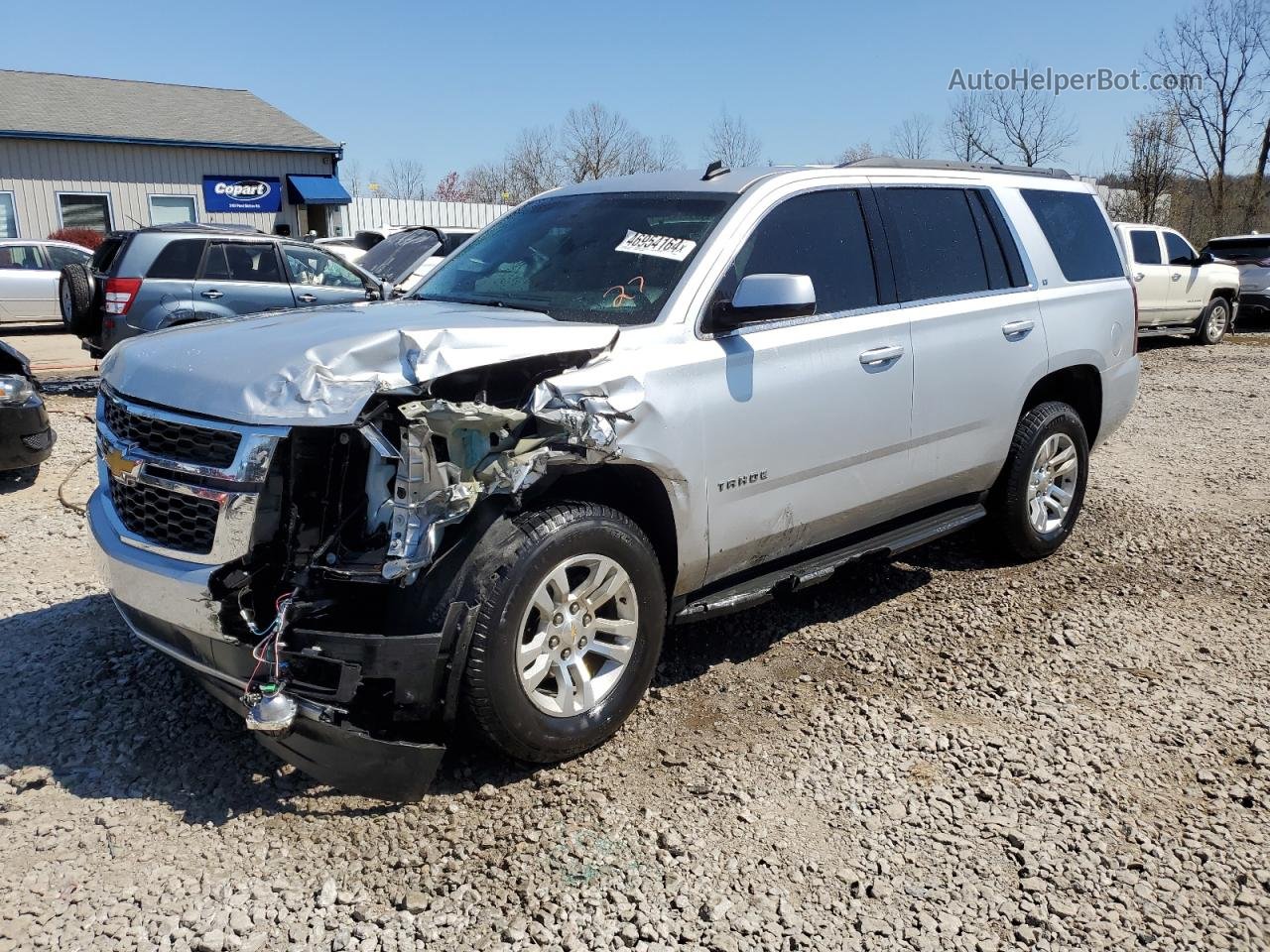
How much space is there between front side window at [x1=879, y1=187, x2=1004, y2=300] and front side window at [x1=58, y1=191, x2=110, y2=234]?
Answer: 27223mm

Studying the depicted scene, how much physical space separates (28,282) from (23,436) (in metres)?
13.5

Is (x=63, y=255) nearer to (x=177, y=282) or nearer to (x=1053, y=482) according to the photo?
Answer: (x=177, y=282)

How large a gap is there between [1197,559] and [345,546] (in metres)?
4.85

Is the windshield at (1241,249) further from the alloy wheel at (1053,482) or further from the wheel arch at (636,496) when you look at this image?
the wheel arch at (636,496)

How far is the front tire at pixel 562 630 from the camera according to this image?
2984 millimetres

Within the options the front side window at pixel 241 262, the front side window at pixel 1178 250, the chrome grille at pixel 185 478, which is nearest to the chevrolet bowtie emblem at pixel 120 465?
the chrome grille at pixel 185 478

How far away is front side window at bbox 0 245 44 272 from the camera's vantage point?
17.7m

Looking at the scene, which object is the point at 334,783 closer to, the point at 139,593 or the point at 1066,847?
the point at 139,593

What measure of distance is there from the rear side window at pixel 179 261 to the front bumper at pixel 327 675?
867cm

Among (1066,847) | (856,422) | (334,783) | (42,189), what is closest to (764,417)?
(856,422)

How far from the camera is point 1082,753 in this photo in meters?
3.47

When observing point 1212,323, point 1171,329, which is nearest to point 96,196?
point 1171,329

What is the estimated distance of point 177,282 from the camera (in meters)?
10.7

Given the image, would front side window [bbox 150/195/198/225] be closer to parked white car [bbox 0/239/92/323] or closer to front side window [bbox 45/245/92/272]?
front side window [bbox 45/245/92/272]
